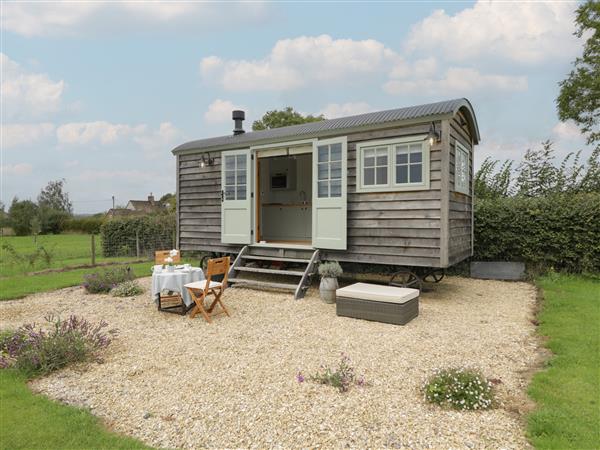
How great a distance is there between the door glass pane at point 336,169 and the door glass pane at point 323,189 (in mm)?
200

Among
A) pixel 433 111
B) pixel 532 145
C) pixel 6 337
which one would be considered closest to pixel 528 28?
pixel 532 145

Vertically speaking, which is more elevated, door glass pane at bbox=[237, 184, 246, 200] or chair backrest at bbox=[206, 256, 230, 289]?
door glass pane at bbox=[237, 184, 246, 200]

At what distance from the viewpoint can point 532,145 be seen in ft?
36.9

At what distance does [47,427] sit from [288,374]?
5.82 feet

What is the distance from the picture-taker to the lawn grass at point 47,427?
225 cm

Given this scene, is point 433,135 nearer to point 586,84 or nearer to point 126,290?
point 126,290

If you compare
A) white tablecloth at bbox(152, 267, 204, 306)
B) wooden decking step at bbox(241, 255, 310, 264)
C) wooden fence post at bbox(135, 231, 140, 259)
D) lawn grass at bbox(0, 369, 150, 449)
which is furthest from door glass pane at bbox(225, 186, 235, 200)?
wooden fence post at bbox(135, 231, 140, 259)

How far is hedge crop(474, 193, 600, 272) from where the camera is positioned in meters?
7.55

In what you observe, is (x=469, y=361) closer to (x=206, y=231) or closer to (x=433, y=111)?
(x=433, y=111)

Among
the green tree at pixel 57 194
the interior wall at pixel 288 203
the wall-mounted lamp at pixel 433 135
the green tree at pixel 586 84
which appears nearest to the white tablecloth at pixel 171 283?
the interior wall at pixel 288 203

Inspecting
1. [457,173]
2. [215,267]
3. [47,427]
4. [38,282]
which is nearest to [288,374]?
[47,427]

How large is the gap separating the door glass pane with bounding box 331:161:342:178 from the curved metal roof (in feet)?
1.79

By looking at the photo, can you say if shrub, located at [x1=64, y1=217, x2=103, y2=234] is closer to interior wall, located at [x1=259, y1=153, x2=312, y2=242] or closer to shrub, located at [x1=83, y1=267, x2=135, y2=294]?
interior wall, located at [x1=259, y1=153, x2=312, y2=242]

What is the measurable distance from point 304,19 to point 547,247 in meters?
7.81
